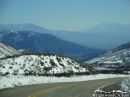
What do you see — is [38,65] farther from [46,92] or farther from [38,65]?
[46,92]

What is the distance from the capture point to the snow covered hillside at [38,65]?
223 feet

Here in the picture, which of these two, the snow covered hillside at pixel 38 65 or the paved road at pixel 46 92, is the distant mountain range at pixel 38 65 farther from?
the paved road at pixel 46 92

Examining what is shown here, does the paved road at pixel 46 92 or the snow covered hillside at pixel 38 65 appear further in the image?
the snow covered hillside at pixel 38 65

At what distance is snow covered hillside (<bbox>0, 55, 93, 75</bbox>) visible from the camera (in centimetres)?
6796

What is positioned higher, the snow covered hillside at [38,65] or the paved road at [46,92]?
the snow covered hillside at [38,65]

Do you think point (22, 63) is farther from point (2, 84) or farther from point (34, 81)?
point (2, 84)

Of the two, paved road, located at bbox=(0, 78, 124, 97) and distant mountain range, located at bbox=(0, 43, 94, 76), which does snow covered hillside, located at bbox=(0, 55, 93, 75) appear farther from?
paved road, located at bbox=(0, 78, 124, 97)

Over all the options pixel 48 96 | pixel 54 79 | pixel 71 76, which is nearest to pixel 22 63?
Answer: pixel 71 76

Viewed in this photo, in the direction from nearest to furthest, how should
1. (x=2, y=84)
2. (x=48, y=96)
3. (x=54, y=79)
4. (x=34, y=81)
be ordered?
(x=48, y=96) < (x=2, y=84) < (x=34, y=81) < (x=54, y=79)

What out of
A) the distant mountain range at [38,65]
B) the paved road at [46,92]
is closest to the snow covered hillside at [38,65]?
the distant mountain range at [38,65]

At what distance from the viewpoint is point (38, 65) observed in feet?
239

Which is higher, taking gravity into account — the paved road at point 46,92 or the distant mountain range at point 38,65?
the distant mountain range at point 38,65

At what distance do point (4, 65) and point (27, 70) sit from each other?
8415 millimetres

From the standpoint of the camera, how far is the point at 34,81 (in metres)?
29.0
